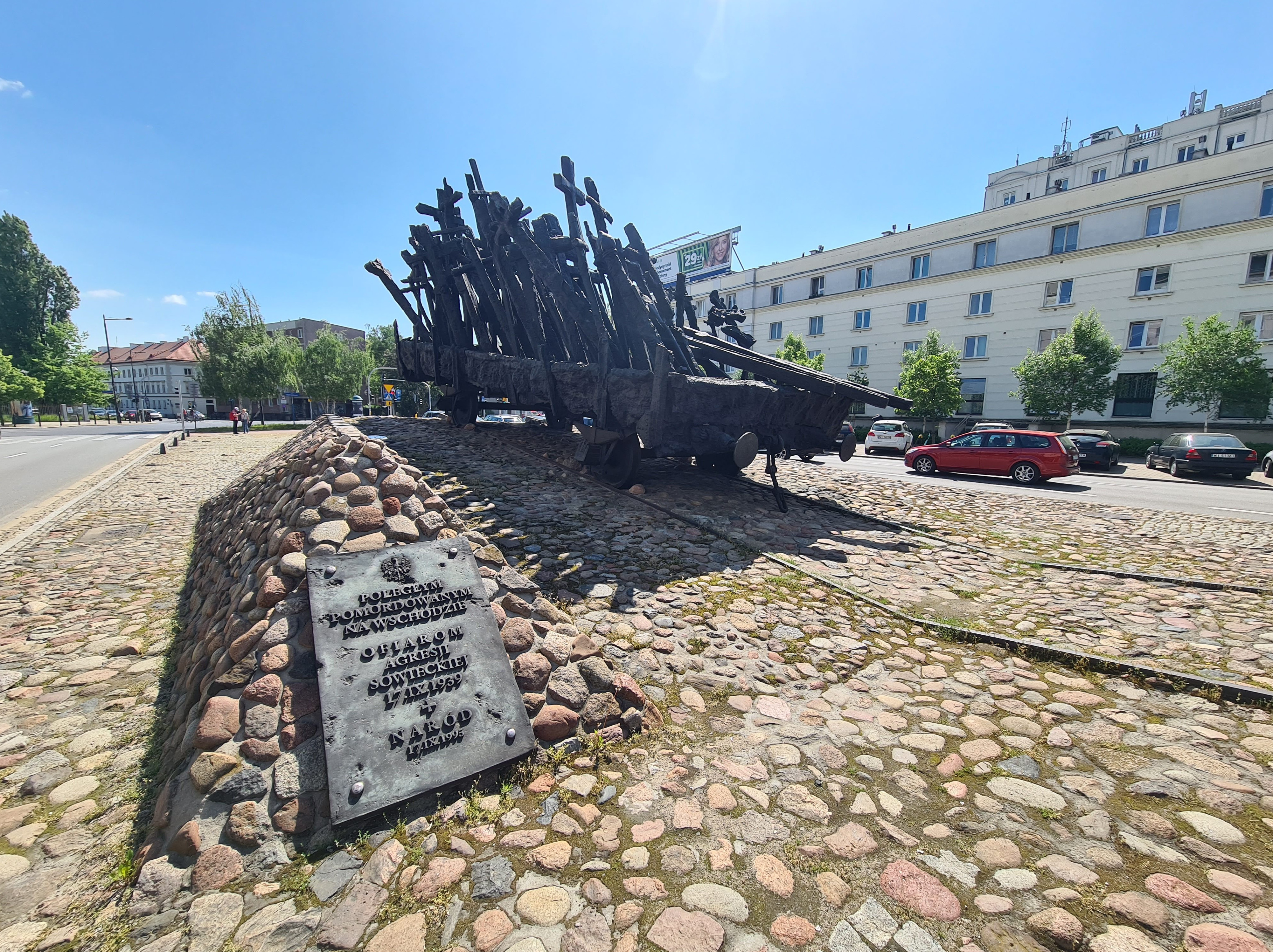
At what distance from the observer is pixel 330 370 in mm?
43375

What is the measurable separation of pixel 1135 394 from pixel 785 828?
3637 cm

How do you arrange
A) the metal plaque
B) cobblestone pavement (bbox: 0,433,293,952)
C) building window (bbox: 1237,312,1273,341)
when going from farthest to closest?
building window (bbox: 1237,312,1273,341)
the metal plaque
cobblestone pavement (bbox: 0,433,293,952)

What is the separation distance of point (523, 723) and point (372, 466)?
7.66 feet

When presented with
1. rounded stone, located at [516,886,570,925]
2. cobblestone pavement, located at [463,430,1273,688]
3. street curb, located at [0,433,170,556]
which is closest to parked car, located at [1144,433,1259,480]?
cobblestone pavement, located at [463,430,1273,688]

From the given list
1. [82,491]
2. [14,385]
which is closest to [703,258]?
[82,491]

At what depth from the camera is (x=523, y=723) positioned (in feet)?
9.27

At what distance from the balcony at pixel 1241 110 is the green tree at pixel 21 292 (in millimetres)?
94736

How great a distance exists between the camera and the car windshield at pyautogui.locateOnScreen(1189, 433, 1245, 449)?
16.5 m

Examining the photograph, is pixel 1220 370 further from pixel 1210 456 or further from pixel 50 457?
pixel 50 457

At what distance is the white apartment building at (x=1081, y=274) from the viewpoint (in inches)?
998

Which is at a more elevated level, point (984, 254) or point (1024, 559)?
point (984, 254)

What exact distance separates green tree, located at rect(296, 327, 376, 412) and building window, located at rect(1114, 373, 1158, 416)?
50680 mm

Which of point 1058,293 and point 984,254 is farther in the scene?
point 984,254

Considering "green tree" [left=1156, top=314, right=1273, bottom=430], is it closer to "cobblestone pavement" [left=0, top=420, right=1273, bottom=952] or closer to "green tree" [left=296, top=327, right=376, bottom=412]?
"cobblestone pavement" [left=0, top=420, right=1273, bottom=952]
